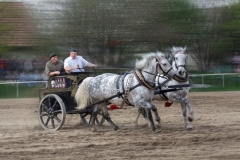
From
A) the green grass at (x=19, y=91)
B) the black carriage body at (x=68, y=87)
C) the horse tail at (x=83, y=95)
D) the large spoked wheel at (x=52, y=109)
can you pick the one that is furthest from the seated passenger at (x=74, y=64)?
the green grass at (x=19, y=91)

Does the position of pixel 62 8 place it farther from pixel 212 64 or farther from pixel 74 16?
pixel 212 64

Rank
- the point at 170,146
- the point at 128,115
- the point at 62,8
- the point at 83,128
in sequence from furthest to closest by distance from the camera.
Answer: the point at 62,8
the point at 128,115
the point at 83,128
the point at 170,146

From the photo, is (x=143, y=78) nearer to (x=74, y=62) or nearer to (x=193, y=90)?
(x=74, y=62)

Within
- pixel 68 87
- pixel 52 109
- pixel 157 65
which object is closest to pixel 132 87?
pixel 157 65

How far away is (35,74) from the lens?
1731 cm

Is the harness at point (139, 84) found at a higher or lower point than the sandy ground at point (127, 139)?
higher

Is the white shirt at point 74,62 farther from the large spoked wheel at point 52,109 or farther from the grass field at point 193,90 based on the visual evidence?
the grass field at point 193,90

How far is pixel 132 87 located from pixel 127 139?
99 cm

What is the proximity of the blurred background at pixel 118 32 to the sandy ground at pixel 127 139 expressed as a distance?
14.4ft

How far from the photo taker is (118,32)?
16.9 m

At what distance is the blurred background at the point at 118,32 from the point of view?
16.9m

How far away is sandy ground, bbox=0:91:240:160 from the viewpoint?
7082 mm

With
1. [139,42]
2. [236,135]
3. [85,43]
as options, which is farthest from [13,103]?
[236,135]

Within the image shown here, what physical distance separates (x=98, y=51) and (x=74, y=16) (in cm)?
130
